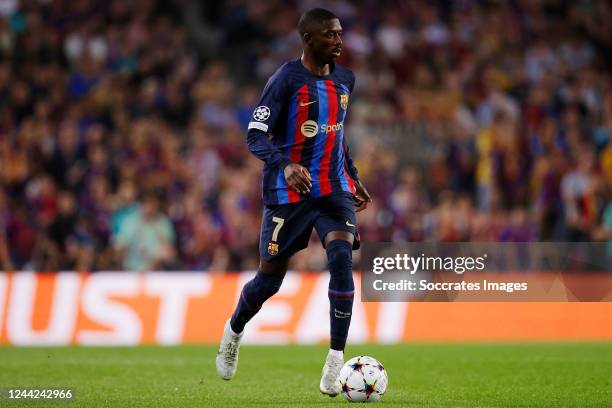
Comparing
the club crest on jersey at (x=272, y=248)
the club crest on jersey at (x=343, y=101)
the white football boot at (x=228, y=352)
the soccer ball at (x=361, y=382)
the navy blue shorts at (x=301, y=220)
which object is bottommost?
the soccer ball at (x=361, y=382)

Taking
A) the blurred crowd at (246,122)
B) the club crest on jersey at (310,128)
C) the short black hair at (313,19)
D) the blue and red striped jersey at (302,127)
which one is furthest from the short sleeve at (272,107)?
the blurred crowd at (246,122)

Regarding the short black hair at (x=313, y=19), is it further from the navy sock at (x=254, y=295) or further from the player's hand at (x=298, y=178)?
the navy sock at (x=254, y=295)

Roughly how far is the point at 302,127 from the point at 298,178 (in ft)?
1.71

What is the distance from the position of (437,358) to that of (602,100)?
986 centimetres

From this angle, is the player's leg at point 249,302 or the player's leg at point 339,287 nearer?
the player's leg at point 339,287

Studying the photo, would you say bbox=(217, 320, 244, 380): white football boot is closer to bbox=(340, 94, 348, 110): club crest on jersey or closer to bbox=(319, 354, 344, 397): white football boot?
bbox=(319, 354, 344, 397): white football boot

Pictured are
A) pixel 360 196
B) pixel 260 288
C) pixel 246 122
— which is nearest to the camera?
pixel 260 288

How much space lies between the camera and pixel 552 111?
19.6 m

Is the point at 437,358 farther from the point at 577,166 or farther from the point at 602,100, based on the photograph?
the point at 602,100

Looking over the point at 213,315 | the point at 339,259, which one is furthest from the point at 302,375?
the point at 213,315

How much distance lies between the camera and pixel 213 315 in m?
14.9

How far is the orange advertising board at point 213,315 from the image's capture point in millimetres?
14453

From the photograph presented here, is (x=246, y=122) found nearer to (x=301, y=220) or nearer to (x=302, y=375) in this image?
(x=302, y=375)

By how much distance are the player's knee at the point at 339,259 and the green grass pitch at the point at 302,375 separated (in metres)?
0.86
